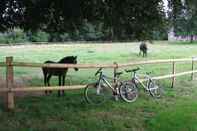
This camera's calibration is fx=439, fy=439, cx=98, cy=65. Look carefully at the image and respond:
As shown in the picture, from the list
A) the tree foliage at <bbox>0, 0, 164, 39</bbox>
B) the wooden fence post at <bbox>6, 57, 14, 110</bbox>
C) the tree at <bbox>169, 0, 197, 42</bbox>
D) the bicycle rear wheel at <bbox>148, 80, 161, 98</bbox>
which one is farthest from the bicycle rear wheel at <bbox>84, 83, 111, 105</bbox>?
the tree at <bbox>169, 0, 197, 42</bbox>

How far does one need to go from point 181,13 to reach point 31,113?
5292 millimetres

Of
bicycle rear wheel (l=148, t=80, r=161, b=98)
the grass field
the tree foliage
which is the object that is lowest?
the grass field

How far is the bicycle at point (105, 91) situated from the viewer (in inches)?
463

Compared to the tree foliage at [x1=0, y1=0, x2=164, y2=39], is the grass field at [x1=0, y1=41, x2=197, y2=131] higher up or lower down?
lower down

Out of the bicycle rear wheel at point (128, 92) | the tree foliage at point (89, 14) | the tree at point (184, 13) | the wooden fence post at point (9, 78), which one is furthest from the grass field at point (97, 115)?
the tree at point (184, 13)

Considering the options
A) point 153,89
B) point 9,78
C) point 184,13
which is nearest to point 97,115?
point 9,78

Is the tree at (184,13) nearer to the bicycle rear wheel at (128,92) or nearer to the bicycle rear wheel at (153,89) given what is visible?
the bicycle rear wheel at (153,89)

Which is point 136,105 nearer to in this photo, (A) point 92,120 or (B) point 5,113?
(A) point 92,120

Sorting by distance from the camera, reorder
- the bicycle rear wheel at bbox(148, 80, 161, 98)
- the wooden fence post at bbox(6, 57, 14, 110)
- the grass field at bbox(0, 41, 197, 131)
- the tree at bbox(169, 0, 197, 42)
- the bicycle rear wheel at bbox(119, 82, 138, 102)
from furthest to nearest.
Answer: the bicycle rear wheel at bbox(148, 80, 161, 98)
the bicycle rear wheel at bbox(119, 82, 138, 102)
the tree at bbox(169, 0, 197, 42)
the wooden fence post at bbox(6, 57, 14, 110)
the grass field at bbox(0, 41, 197, 131)

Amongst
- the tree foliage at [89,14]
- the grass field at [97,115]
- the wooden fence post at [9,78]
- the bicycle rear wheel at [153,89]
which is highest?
the tree foliage at [89,14]

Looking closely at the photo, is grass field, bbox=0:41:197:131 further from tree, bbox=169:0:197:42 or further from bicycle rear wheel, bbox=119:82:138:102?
tree, bbox=169:0:197:42

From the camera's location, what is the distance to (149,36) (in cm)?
1431

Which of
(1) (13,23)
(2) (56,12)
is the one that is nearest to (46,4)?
(2) (56,12)

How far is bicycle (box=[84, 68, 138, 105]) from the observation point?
11758 millimetres
